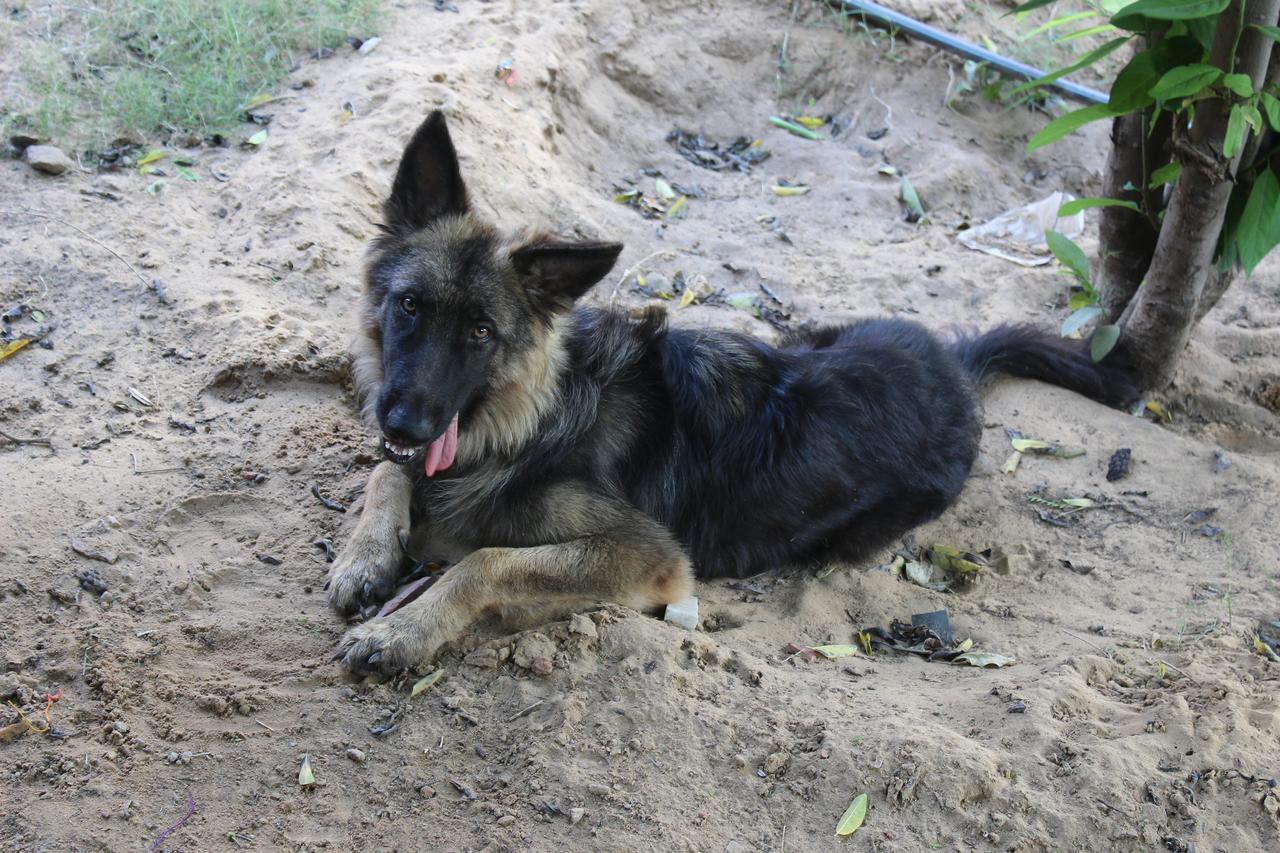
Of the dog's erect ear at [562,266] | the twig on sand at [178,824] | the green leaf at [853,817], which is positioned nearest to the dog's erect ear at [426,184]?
the dog's erect ear at [562,266]

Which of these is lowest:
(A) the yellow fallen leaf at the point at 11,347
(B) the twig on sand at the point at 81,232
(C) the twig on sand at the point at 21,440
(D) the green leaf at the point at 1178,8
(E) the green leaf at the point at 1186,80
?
(C) the twig on sand at the point at 21,440

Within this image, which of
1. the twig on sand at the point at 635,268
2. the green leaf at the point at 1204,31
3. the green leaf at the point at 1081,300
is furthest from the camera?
the twig on sand at the point at 635,268

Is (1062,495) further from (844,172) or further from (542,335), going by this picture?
(844,172)

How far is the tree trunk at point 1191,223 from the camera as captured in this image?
5176mm

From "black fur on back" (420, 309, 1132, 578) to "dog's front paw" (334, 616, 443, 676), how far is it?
2.28 ft

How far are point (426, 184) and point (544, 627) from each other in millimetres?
2003

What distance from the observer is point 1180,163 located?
5.58 metres

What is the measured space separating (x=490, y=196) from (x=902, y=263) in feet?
10.7

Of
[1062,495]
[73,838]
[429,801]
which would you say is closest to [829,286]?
[1062,495]

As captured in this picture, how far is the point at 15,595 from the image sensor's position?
3.85 m

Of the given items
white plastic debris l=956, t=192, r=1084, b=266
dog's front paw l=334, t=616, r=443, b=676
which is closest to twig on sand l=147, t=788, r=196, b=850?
dog's front paw l=334, t=616, r=443, b=676

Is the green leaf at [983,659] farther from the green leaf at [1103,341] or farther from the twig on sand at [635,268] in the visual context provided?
the twig on sand at [635,268]

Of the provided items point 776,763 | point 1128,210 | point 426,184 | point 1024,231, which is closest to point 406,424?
point 426,184

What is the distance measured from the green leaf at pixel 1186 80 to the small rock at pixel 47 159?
21.0 feet
